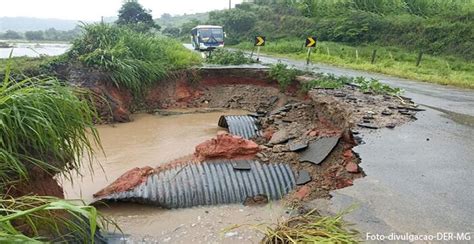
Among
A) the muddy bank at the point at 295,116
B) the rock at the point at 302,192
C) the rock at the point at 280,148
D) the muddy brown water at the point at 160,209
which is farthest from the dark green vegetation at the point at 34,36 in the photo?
the rock at the point at 302,192

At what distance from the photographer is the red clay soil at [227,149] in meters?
6.61

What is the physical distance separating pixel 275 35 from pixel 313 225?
36804mm

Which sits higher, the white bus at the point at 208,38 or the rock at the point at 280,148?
the white bus at the point at 208,38

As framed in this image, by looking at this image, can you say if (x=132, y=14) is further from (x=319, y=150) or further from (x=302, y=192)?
(x=302, y=192)

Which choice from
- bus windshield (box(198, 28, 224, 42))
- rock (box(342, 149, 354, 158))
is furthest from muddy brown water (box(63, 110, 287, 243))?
bus windshield (box(198, 28, 224, 42))

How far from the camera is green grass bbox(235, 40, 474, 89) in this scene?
50.9 ft

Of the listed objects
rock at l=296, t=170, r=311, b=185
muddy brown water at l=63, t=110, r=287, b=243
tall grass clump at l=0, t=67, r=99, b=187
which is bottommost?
muddy brown water at l=63, t=110, r=287, b=243

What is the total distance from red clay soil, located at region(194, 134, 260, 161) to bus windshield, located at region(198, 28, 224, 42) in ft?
75.5

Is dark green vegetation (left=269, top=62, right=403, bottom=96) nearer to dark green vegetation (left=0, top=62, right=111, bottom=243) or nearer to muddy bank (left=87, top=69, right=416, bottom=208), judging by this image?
muddy bank (left=87, top=69, right=416, bottom=208)

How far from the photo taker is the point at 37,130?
12.1ft

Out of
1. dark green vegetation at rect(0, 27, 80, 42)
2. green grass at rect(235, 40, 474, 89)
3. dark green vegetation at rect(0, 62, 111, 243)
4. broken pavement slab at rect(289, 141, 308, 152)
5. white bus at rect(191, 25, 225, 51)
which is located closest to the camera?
dark green vegetation at rect(0, 62, 111, 243)

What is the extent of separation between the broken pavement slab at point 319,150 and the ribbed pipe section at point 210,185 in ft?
1.27

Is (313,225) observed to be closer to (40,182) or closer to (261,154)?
(40,182)

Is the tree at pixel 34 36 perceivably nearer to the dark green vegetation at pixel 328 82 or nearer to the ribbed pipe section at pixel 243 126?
the dark green vegetation at pixel 328 82
